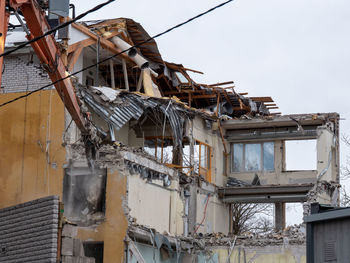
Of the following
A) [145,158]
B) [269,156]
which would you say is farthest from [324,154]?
[145,158]

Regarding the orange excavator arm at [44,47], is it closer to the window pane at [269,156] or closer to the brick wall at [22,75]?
the brick wall at [22,75]

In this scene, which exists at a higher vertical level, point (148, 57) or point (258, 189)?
point (148, 57)

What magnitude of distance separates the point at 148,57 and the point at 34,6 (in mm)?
11312

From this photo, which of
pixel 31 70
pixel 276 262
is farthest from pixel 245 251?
pixel 31 70

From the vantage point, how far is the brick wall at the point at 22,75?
22969 mm

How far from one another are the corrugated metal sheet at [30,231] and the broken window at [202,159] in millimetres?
8760

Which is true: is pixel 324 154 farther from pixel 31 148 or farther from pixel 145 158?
pixel 31 148

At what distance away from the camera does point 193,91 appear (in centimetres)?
2978

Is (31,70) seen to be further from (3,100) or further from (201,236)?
(201,236)

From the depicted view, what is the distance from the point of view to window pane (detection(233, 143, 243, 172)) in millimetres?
30281

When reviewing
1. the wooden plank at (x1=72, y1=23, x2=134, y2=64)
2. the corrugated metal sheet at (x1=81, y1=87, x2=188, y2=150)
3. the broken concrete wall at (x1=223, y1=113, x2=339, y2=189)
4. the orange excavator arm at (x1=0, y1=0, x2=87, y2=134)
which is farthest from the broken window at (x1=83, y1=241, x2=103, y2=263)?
the broken concrete wall at (x1=223, y1=113, x2=339, y2=189)

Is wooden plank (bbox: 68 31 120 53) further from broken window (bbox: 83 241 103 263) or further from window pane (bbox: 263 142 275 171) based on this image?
window pane (bbox: 263 142 275 171)

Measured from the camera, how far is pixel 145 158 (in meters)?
22.9

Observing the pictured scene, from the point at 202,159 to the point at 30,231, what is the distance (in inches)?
392
